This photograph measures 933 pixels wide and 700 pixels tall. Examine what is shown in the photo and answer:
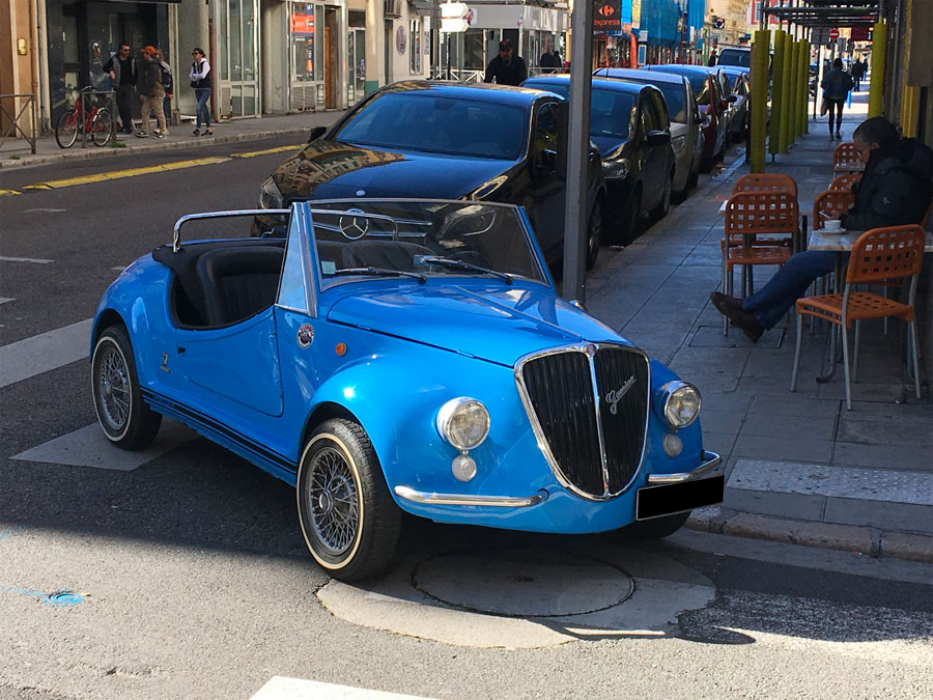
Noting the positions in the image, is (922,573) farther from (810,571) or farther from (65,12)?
(65,12)

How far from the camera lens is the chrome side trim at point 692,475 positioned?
5305mm

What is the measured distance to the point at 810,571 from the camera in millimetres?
5672

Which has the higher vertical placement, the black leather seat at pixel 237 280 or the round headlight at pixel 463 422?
the black leather seat at pixel 237 280

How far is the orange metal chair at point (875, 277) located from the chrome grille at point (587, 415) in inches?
122

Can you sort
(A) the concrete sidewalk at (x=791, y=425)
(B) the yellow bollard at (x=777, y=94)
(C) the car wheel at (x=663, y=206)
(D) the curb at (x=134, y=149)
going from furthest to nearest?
(B) the yellow bollard at (x=777, y=94), (D) the curb at (x=134, y=149), (C) the car wheel at (x=663, y=206), (A) the concrete sidewalk at (x=791, y=425)

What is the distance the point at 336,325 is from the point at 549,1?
5519 centimetres

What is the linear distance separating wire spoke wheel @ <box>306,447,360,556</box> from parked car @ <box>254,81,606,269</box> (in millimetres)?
4923

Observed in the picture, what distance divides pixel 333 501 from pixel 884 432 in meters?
3.60

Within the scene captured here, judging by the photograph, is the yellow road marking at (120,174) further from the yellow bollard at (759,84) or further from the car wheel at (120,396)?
the car wheel at (120,396)

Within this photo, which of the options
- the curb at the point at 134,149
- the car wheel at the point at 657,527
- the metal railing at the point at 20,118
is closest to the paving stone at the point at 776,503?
the car wheel at the point at 657,527

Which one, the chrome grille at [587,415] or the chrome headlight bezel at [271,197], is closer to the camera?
the chrome grille at [587,415]

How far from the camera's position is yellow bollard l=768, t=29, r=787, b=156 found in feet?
73.5

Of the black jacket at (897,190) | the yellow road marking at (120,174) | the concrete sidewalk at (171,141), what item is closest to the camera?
the black jacket at (897,190)

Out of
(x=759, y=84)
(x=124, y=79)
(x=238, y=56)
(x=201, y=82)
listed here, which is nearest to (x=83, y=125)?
(x=124, y=79)
